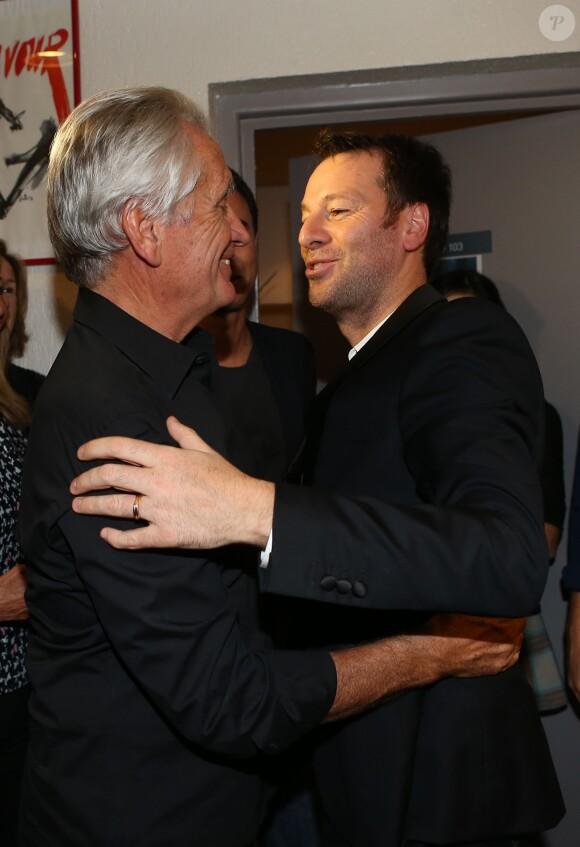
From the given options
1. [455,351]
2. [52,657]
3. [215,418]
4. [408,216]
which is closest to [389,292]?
[408,216]

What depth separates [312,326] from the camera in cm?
280

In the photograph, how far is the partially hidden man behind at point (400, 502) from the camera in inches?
34.6

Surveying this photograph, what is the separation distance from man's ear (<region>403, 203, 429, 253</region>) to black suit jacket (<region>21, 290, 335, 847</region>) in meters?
0.69

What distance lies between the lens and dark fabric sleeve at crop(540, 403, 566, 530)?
233 centimetres

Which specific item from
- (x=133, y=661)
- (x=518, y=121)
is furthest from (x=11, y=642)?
(x=518, y=121)

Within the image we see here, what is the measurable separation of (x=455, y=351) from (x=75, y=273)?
1.94ft

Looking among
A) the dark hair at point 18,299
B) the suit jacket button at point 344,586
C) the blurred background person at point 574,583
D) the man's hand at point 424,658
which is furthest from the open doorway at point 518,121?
the suit jacket button at point 344,586

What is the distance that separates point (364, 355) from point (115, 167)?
559 millimetres

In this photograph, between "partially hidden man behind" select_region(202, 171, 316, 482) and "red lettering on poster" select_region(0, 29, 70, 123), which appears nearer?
"partially hidden man behind" select_region(202, 171, 316, 482)

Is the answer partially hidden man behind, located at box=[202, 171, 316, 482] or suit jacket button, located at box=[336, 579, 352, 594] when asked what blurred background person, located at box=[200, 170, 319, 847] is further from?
suit jacket button, located at box=[336, 579, 352, 594]

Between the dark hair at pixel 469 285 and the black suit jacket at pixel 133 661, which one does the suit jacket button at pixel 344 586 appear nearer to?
the black suit jacket at pixel 133 661

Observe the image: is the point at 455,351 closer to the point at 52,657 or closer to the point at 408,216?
the point at 408,216

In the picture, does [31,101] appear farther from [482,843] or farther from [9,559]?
[482,843]

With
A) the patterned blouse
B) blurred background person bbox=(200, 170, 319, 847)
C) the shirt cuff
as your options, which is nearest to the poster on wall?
blurred background person bbox=(200, 170, 319, 847)
